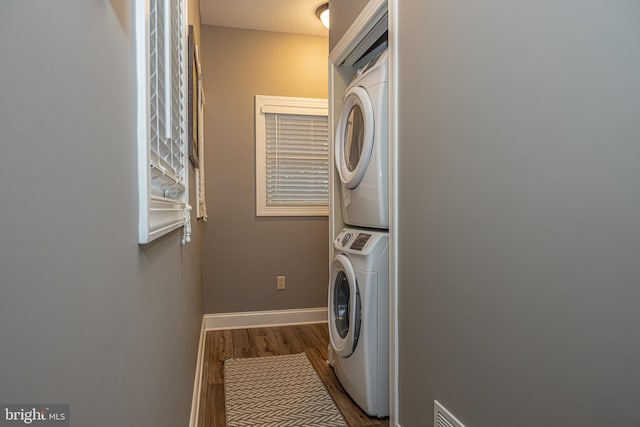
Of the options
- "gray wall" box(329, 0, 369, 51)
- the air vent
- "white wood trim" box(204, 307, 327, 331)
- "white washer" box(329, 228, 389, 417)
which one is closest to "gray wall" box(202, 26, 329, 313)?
"white wood trim" box(204, 307, 327, 331)

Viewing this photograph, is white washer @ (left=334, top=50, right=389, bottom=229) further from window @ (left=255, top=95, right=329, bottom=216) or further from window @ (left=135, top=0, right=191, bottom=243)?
window @ (left=255, top=95, right=329, bottom=216)

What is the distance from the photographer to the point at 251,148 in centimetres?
372

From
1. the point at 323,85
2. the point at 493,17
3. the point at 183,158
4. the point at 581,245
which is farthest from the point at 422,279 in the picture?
the point at 323,85

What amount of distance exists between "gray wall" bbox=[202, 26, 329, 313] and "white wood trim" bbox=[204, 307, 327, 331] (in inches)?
2.3

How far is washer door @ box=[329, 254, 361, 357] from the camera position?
2070 millimetres

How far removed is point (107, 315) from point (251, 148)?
3326 millimetres

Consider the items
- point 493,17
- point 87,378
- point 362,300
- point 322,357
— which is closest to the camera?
point 87,378

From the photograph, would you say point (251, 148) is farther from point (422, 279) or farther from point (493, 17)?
point (493, 17)

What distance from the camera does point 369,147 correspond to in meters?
2.02

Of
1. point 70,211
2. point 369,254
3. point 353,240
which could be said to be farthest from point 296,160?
point 70,211

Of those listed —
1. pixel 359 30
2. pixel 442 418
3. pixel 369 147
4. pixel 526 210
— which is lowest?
pixel 442 418

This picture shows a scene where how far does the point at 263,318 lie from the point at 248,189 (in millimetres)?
1234

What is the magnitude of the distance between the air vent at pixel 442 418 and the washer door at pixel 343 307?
67cm

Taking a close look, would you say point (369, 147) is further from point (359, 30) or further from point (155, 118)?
point (155, 118)
